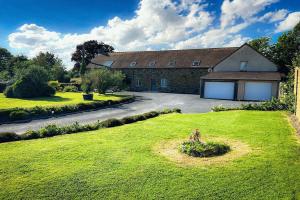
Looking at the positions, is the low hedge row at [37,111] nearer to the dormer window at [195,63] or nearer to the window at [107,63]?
the dormer window at [195,63]

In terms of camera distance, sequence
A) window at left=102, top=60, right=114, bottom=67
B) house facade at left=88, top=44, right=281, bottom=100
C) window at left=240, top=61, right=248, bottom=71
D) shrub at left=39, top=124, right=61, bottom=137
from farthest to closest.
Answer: window at left=102, top=60, right=114, bottom=67 → window at left=240, top=61, right=248, bottom=71 → house facade at left=88, top=44, right=281, bottom=100 → shrub at left=39, top=124, right=61, bottom=137

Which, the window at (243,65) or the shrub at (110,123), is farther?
the window at (243,65)

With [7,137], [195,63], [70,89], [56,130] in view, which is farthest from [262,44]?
[7,137]

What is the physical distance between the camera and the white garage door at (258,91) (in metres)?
29.8

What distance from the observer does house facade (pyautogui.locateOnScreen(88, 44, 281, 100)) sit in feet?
101

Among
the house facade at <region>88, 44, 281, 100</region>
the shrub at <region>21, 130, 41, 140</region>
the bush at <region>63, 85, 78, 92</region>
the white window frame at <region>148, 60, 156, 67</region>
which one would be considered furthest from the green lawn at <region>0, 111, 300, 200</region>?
the white window frame at <region>148, 60, 156, 67</region>

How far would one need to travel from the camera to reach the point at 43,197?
5754mm

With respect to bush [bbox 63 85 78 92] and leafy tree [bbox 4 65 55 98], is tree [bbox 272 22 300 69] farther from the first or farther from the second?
leafy tree [bbox 4 65 55 98]

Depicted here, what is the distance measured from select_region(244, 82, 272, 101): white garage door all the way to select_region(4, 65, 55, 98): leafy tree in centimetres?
2447

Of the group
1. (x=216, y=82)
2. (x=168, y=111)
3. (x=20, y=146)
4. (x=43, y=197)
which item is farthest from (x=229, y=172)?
(x=216, y=82)

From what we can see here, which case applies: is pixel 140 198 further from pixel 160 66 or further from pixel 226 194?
pixel 160 66

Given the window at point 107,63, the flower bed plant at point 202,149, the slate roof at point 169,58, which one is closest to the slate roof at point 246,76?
the slate roof at point 169,58

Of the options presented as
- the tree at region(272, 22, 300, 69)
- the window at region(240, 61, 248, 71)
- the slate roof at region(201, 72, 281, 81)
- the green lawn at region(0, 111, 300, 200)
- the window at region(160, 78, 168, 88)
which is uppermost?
the tree at region(272, 22, 300, 69)

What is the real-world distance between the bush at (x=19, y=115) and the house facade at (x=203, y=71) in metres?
22.1
